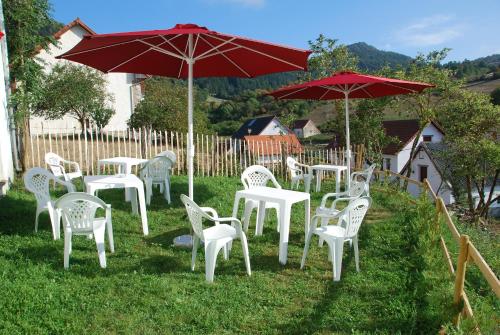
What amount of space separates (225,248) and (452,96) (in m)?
16.8

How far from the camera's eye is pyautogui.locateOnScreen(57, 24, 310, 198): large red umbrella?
4125mm

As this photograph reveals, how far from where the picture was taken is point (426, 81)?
53.3 feet

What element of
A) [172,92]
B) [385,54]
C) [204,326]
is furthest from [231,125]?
[385,54]

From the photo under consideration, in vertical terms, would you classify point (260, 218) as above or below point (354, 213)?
below

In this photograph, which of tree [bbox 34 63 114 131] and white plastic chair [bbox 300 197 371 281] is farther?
tree [bbox 34 63 114 131]

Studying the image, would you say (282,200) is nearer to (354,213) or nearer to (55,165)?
(354,213)

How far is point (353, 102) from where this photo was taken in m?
17.8

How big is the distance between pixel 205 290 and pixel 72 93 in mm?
17646

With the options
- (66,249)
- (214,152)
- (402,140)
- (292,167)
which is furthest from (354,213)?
(402,140)

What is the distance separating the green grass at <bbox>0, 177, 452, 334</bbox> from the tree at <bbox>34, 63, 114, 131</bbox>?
577 inches

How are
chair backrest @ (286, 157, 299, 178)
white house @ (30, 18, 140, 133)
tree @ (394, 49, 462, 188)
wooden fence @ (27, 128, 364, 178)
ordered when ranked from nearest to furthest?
chair backrest @ (286, 157, 299, 178) < wooden fence @ (27, 128, 364, 178) < tree @ (394, 49, 462, 188) < white house @ (30, 18, 140, 133)

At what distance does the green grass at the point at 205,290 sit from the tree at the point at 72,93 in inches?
577

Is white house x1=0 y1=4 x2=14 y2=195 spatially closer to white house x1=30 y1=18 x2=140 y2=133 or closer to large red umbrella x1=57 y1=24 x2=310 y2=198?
large red umbrella x1=57 y1=24 x2=310 y2=198

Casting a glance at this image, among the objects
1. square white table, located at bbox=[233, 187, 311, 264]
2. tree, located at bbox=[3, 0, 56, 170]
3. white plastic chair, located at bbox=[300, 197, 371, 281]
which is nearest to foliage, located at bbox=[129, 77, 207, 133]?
tree, located at bbox=[3, 0, 56, 170]
